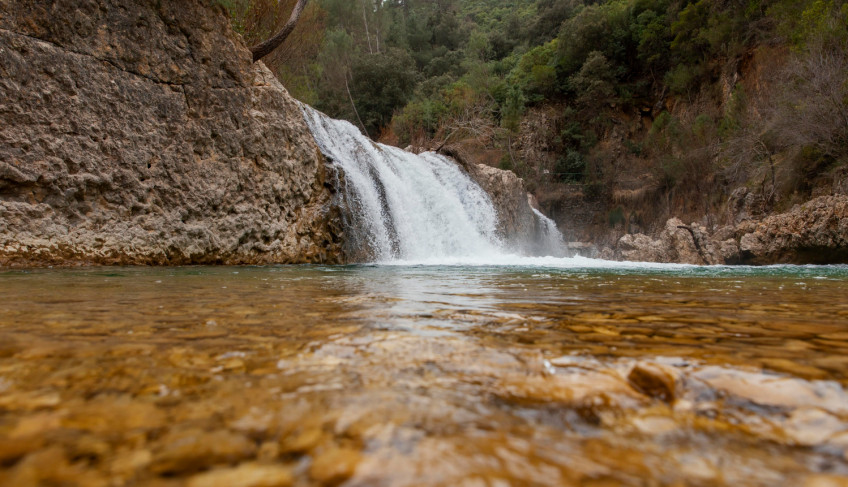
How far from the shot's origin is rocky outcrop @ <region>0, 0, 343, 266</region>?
4.96 meters

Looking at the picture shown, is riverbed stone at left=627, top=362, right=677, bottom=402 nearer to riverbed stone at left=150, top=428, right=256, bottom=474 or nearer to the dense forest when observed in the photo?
riverbed stone at left=150, top=428, right=256, bottom=474

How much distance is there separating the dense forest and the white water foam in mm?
2161

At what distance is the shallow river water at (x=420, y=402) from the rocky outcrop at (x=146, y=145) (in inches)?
177

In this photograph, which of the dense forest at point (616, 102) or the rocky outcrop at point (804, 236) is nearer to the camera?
the rocky outcrop at point (804, 236)

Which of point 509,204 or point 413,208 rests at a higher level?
point 509,204

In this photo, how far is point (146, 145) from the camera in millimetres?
5848

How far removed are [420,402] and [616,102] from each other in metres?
21.6

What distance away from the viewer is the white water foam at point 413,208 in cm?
840

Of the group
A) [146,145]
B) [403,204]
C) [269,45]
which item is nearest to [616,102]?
[403,204]

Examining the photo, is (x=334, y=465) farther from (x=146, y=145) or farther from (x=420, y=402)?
(x=146, y=145)

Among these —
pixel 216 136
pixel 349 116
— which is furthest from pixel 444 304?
pixel 349 116

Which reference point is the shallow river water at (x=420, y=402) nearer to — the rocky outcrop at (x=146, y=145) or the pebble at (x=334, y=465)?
the pebble at (x=334, y=465)

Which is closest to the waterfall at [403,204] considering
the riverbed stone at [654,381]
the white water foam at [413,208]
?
the white water foam at [413,208]

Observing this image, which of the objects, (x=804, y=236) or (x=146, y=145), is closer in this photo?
(x=146, y=145)
